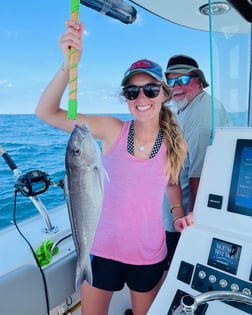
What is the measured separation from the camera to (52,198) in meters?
2.27

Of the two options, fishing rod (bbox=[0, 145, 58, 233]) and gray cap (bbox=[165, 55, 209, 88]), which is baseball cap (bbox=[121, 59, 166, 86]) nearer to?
fishing rod (bbox=[0, 145, 58, 233])

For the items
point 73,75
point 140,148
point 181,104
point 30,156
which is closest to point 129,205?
point 140,148

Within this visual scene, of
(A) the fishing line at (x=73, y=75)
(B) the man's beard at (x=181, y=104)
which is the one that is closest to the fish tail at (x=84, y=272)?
(A) the fishing line at (x=73, y=75)

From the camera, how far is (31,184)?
119 centimetres

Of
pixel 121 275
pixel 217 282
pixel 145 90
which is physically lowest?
pixel 121 275

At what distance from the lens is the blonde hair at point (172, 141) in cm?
112

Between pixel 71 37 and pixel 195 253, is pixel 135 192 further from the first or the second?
pixel 71 37

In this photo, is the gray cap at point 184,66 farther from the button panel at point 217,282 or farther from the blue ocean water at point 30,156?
the button panel at point 217,282

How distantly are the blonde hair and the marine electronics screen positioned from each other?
0.23 metres

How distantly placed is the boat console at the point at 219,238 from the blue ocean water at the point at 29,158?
2.04ft

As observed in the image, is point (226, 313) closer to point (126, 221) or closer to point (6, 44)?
point (126, 221)

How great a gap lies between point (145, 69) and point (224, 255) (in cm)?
75

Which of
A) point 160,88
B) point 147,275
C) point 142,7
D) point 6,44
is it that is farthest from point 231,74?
point 6,44

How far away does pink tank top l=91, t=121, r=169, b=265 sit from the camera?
105 cm
